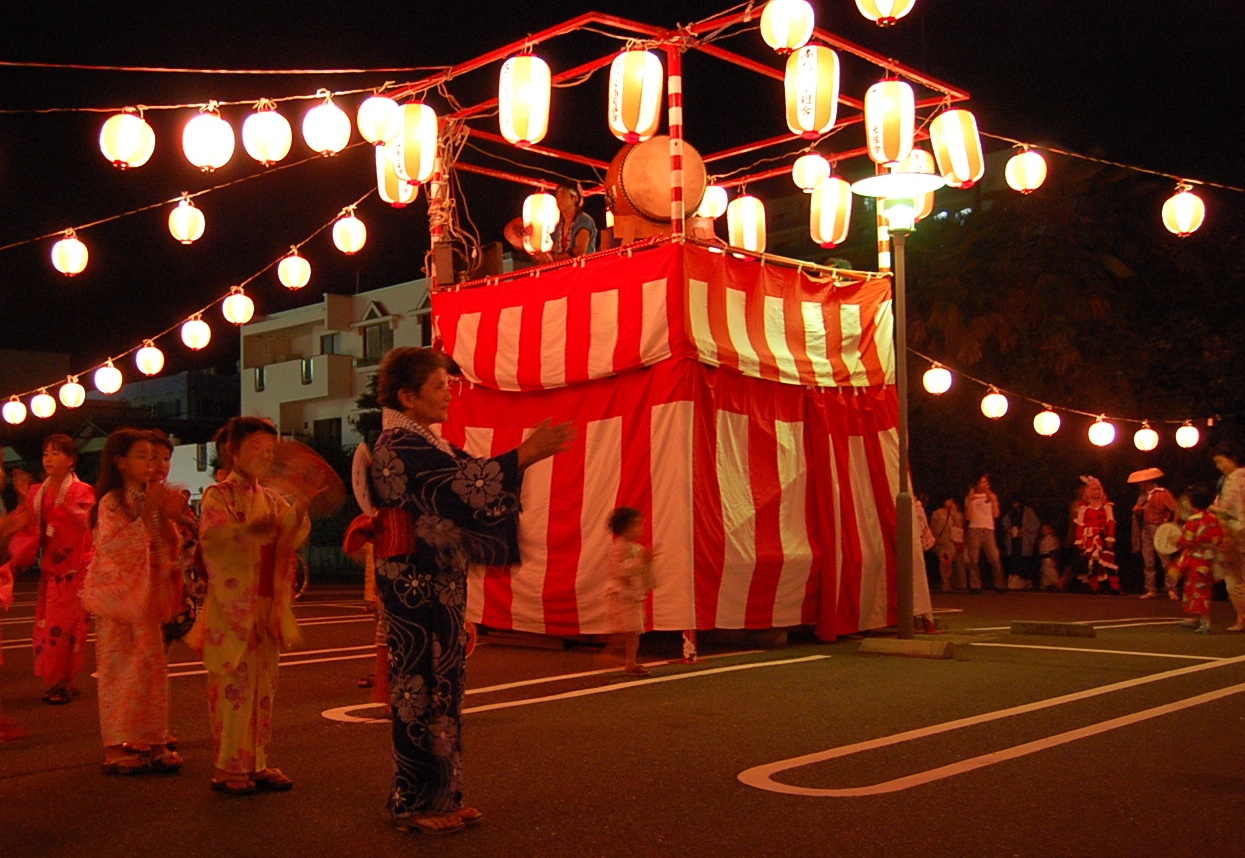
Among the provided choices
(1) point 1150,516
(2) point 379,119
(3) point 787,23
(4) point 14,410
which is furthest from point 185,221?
(1) point 1150,516

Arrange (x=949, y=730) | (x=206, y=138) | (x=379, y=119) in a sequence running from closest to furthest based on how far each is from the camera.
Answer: (x=949, y=730) < (x=206, y=138) < (x=379, y=119)

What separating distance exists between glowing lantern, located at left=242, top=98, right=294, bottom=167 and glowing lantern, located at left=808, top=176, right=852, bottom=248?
5.79 metres

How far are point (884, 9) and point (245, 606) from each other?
7.13 meters

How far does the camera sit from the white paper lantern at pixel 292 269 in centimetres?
1427

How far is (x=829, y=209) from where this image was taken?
12719 mm

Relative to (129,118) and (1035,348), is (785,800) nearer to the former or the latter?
(129,118)

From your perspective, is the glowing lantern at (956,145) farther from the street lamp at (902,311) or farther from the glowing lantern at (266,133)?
the glowing lantern at (266,133)

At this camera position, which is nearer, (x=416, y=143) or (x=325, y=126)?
(x=416, y=143)

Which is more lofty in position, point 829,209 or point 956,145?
point 956,145

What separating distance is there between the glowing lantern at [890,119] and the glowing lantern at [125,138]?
6.79m

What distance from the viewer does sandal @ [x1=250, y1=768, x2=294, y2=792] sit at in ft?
15.3

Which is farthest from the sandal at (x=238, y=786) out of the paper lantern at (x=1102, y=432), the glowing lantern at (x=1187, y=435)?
the glowing lantern at (x=1187, y=435)

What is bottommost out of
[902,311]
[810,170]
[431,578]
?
[431,578]

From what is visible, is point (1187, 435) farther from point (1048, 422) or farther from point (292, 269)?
point (292, 269)
